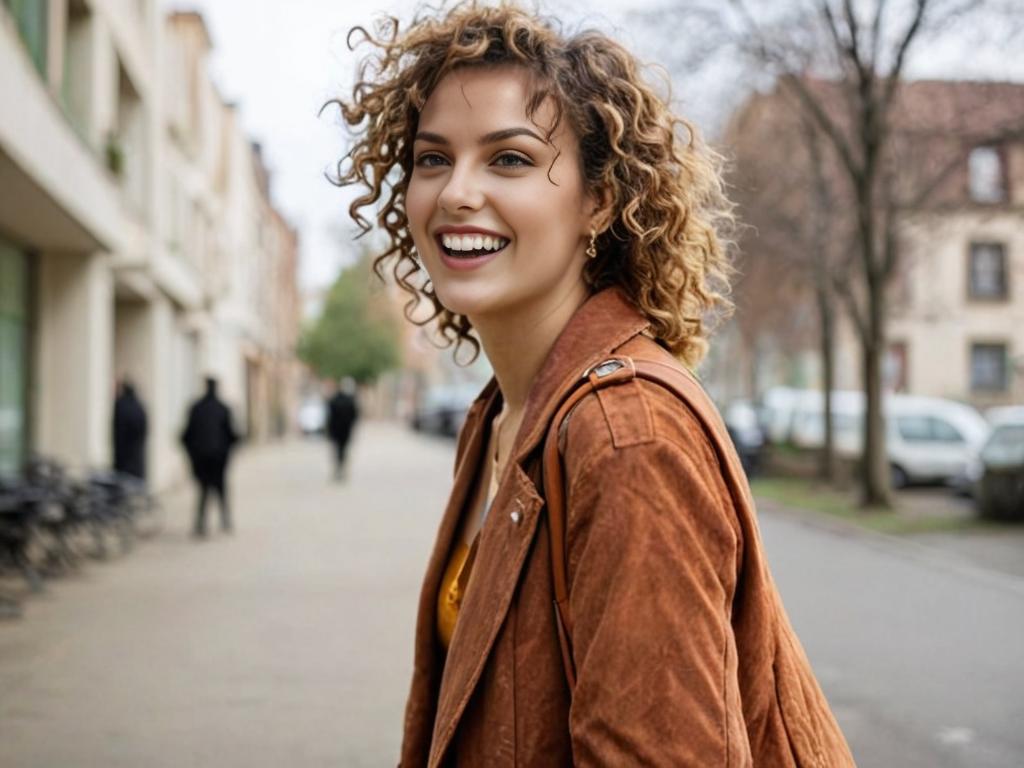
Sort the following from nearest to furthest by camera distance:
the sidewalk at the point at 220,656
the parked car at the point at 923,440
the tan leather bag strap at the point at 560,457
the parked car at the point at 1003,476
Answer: the tan leather bag strap at the point at 560,457, the sidewalk at the point at 220,656, the parked car at the point at 1003,476, the parked car at the point at 923,440

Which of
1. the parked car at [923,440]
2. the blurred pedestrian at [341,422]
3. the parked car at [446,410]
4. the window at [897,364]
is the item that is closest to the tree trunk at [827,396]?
the parked car at [923,440]

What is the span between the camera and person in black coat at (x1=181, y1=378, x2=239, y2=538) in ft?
46.7

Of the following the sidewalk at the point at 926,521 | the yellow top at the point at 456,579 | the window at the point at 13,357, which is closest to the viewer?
the yellow top at the point at 456,579

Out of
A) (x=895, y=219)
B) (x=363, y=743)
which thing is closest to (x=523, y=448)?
(x=363, y=743)

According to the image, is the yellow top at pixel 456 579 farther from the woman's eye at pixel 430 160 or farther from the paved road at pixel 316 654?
the paved road at pixel 316 654

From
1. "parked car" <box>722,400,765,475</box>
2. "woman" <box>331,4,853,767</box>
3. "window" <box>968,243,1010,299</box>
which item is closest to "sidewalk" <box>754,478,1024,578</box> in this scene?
"parked car" <box>722,400,765,475</box>

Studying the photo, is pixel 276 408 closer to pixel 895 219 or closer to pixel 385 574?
pixel 895 219

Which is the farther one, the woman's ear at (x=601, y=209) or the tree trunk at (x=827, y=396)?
the tree trunk at (x=827, y=396)

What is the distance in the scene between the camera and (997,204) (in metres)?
17.7

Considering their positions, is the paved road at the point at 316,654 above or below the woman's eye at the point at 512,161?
below

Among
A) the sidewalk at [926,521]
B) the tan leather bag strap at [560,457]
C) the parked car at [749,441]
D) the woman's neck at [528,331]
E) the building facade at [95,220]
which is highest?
the building facade at [95,220]

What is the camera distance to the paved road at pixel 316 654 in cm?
544

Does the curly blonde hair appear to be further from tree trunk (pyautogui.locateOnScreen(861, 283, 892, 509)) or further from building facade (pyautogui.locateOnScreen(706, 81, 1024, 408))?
tree trunk (pyautogui.locateOnScreen(861, 283, 892, 509))

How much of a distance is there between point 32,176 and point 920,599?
8.89 m
